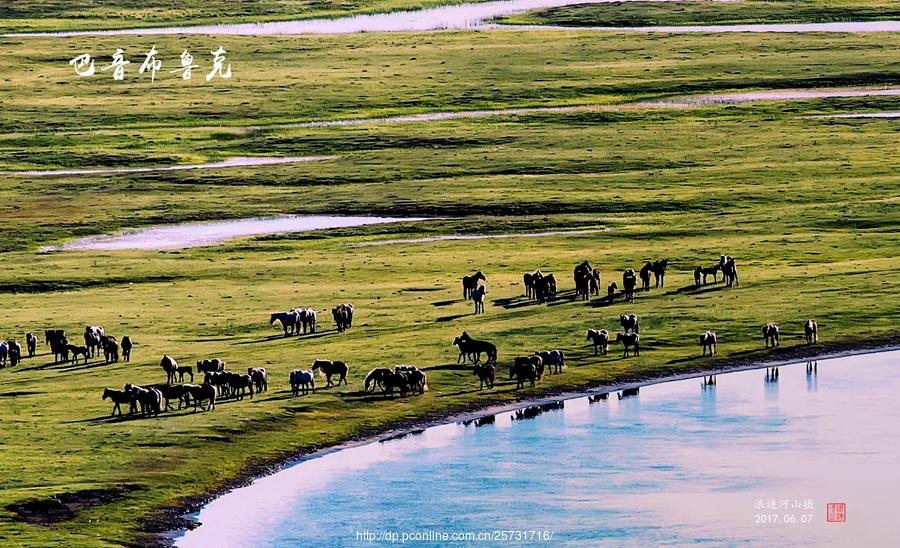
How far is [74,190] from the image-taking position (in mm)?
96688

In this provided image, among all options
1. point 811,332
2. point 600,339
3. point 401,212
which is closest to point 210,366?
point 600,339

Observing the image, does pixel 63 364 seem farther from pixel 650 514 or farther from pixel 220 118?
pixel 220 118

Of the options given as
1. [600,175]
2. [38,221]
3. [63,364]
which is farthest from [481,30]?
[63,364]

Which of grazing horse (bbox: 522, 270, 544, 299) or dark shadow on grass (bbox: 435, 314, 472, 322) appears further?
grazing horse (bbox: 522, 270, 544, 299)

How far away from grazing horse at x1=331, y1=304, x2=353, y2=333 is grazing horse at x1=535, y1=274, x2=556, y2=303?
25.7ft

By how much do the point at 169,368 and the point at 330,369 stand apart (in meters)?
5.04

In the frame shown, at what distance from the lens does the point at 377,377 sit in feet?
164

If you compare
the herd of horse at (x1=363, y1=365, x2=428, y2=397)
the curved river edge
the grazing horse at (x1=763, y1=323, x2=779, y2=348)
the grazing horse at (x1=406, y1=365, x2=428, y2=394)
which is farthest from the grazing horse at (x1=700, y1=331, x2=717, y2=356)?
the grazing horse at (x1=406, y1=365, x2=428, y2=394)

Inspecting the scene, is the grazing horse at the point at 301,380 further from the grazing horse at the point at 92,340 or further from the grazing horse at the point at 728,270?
the grazing horse at the point at 728,270

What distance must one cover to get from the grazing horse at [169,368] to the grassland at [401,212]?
0.53 meters

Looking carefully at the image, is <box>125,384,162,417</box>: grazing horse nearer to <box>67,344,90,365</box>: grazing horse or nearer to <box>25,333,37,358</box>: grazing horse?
<box>67,344,90,365</box>: grazing horse

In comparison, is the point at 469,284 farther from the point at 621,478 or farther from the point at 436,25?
the point at 436,25

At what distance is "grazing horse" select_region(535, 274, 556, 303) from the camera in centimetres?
6300

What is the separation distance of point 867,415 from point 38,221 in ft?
171
